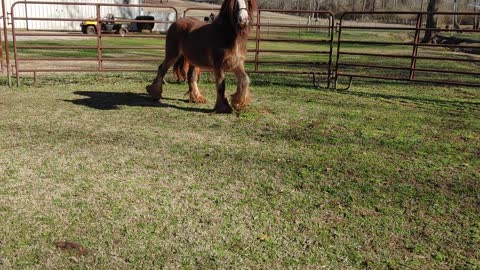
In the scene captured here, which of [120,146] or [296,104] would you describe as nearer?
[120,146]

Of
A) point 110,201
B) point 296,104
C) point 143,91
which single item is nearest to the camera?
point 110,201

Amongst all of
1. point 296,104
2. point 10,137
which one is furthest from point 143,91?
point 10,137

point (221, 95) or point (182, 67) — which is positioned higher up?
point (182, 67)

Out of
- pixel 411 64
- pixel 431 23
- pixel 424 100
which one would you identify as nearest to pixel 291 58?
pixel 411 64

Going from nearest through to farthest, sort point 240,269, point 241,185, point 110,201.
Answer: point 240,269
point 110,201
point 241,185

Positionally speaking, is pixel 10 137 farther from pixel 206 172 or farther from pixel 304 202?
pixel 304 202

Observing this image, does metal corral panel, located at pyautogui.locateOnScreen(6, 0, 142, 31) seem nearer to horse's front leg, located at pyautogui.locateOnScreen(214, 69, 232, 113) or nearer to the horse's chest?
horse's front leg, located at pyautogui.locateOnScreen(214, 69, 232, 113)

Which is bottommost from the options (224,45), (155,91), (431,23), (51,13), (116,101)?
(116,101)

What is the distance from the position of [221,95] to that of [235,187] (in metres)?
2.81

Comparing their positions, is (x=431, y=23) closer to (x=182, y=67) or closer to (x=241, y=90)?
(x=182, y=67)

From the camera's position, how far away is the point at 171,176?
3977 millimetres

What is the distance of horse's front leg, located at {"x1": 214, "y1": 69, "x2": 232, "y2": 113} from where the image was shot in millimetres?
6242

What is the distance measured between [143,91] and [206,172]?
4.48 m

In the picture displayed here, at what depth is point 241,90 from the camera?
6.25 metres
